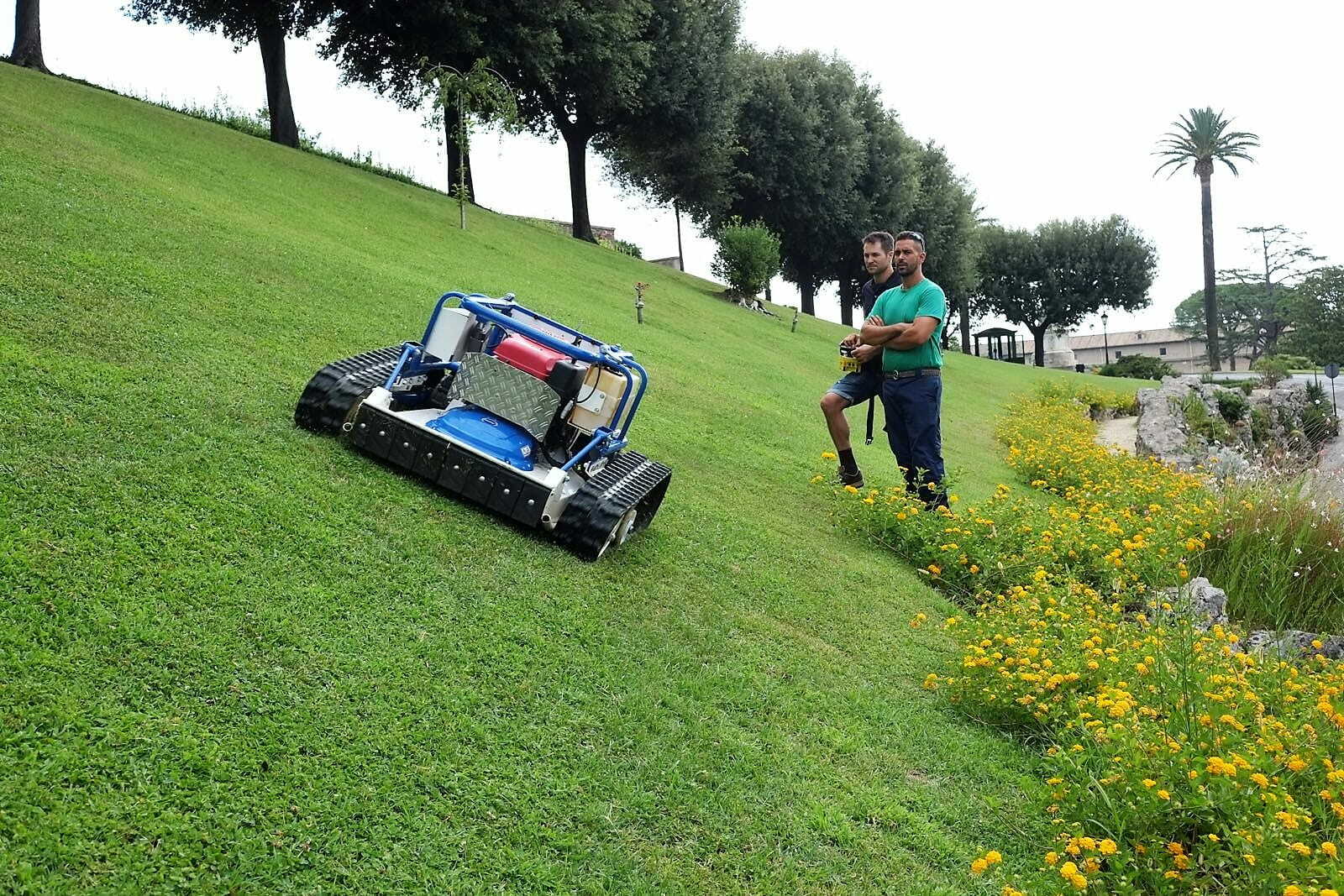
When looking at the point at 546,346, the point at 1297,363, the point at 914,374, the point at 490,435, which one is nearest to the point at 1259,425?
the point at 914,374

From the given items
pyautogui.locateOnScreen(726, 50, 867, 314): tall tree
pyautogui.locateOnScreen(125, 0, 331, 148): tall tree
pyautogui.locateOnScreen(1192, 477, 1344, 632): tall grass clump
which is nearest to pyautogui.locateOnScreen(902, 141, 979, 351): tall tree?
pyautogui.locateOnScreen(726, 50, 867, 314): tall tree

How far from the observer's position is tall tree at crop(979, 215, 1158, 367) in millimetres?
61875

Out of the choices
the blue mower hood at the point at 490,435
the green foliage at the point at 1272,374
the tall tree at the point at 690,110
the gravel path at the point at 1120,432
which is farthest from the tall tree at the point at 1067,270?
the blue mower hood at the point at 490,435

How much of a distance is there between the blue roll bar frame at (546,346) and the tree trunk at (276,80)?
19412 mm

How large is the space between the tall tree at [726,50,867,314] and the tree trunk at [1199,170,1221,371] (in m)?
26.2

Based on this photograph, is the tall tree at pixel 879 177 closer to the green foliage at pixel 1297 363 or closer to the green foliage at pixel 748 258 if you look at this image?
the green foliage at pixel 748 258

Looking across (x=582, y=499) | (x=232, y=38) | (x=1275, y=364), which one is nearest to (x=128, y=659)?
(x=582, y=499)

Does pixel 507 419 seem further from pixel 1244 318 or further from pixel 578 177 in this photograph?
pixel 1244 318

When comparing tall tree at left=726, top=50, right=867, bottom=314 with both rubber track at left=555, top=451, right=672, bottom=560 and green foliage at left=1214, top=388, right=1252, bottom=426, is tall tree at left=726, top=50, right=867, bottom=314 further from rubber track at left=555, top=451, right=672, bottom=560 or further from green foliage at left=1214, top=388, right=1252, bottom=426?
rubber track at left=555, top=451, right=672, bottom=560

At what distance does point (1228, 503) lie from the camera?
347 inches

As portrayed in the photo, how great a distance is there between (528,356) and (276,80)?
68.9ft

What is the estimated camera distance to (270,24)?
906 inches

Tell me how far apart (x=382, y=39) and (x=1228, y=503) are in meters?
23.1

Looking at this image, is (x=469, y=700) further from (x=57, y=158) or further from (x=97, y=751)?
(x=57, y=158)
